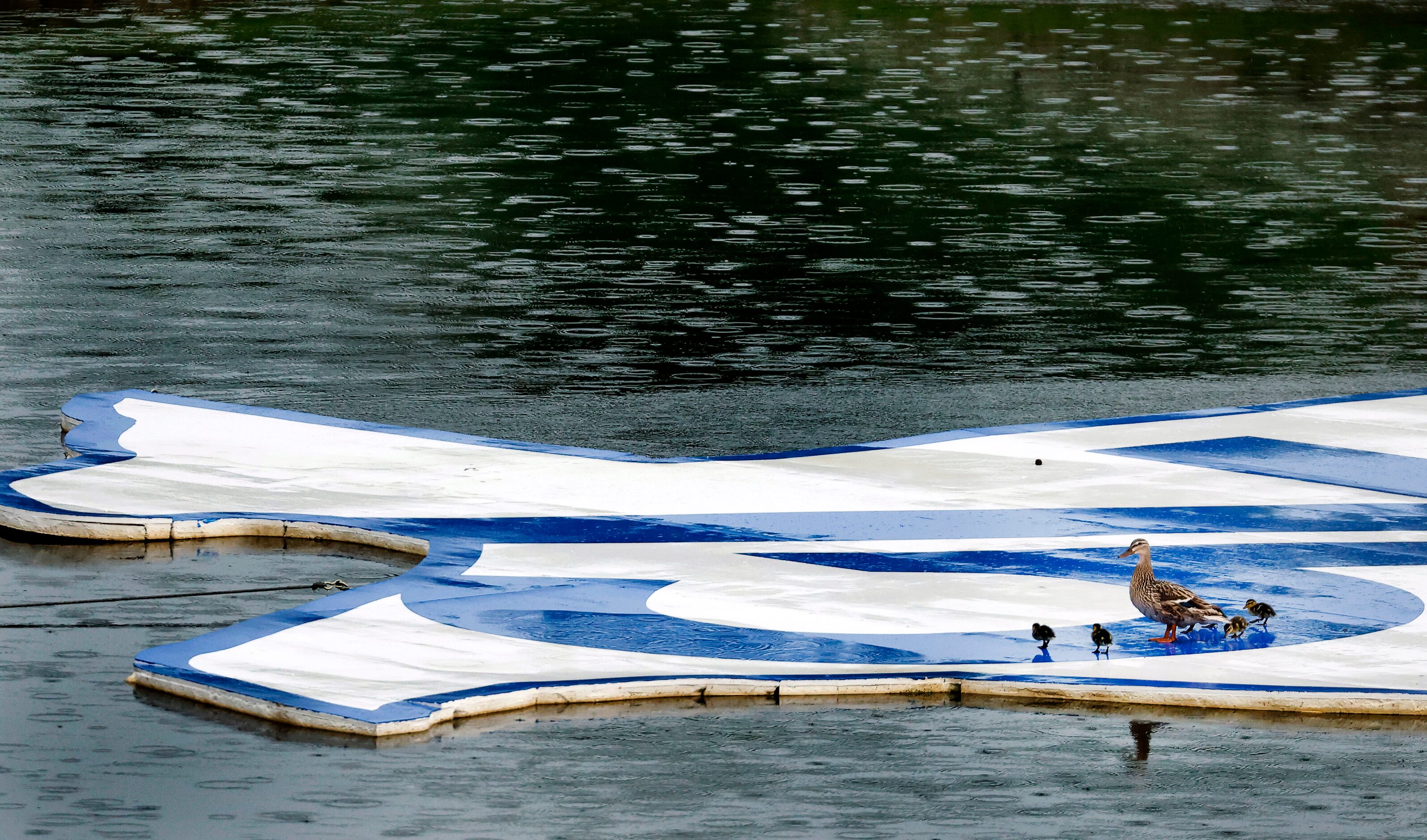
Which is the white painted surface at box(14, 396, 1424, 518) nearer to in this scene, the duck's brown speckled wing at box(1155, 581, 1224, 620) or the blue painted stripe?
the blue painted stripe

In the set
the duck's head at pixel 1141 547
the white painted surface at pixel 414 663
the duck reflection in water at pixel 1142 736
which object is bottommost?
the white painted surface at pixel 414 663

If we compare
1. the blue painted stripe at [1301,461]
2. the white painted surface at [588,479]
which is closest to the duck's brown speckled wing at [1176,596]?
the white painted surface at [588,479]

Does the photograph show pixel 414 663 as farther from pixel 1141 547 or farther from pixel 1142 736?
pixel 1141 547

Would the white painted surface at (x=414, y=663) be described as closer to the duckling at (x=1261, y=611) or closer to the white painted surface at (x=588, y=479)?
the duckling at (x=1261, y=611)

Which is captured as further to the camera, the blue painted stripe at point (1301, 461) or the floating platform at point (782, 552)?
the blue painted stripe at point (1301, 461)

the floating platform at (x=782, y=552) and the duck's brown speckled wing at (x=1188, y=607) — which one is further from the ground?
the duck's brown speckled wing at (x=1188, y=607)

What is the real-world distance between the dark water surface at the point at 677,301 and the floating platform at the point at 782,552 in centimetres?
25

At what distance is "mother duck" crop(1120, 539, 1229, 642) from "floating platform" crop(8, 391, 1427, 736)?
6.7 inches

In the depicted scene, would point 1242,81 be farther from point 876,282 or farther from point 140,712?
point 140,712

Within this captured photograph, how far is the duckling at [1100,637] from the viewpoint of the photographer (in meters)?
11.3

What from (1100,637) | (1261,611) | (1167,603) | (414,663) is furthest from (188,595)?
(1261,611)

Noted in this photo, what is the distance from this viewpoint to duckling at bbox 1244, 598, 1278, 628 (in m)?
11.8

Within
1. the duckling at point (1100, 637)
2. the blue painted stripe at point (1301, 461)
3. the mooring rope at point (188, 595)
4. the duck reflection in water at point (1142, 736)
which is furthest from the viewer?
the blue painted stripe at point (1301, 461)

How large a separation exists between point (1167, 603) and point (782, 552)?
2565mm
